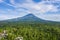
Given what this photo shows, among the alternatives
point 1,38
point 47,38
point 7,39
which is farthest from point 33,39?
point 1,38

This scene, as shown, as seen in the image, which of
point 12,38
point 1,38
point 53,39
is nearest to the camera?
point 1,38

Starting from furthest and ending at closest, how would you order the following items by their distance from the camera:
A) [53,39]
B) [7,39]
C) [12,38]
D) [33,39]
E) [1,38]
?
[53,39], [33,39], [12,38], [7,39], [1,38]

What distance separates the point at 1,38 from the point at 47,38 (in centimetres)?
2572

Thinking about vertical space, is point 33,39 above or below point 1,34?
below

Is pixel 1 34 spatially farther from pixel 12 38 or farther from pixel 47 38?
pixel 47 38

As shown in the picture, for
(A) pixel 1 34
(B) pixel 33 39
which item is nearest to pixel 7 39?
(A) pixel 1 34

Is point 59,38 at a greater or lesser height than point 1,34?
lesser

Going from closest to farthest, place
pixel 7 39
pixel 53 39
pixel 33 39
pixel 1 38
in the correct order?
pixel 1 38, pixel 7 39, pixel 33 39, pixel 53 39

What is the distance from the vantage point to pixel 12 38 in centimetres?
4025

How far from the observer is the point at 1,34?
35.9 metres

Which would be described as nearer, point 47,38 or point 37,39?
point 37,39

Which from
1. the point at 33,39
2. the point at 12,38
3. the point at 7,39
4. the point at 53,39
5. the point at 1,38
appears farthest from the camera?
the point at 53,39

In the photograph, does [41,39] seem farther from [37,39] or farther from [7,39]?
[7,39]

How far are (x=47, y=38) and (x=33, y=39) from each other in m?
6.34
